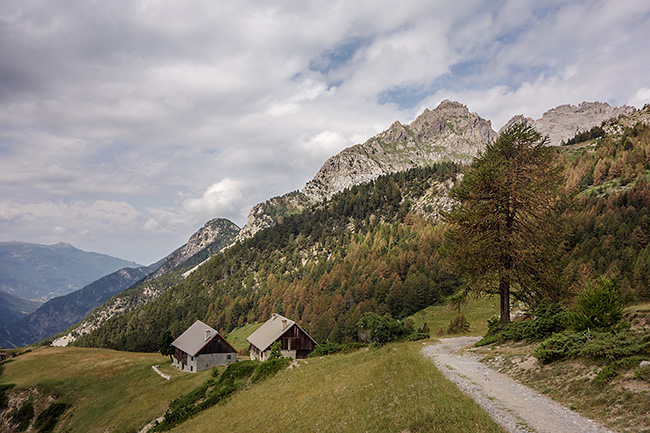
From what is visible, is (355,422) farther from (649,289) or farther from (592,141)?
(592,141)

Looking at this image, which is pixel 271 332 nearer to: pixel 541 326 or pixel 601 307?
pixel 541 326

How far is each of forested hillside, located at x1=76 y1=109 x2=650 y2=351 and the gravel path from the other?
47.5 feet

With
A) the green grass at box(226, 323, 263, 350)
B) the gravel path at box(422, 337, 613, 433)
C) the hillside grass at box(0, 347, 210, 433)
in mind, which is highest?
the gravel path at box(422, 337, 613, 433)

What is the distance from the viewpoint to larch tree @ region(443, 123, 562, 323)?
79.5ft

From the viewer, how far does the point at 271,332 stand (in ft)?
226

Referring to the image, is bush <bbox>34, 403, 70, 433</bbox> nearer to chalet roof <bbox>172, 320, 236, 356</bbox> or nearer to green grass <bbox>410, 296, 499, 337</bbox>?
chalet roof <bbox>172, 320, 236, 356</bbox>

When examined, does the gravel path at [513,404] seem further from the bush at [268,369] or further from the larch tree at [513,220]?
the bush at [268,369]

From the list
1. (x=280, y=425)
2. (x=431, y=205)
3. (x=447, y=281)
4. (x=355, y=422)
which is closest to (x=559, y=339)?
(x=355, y=422)

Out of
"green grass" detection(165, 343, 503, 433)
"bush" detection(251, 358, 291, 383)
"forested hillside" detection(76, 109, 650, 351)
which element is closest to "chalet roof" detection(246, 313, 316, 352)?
"forested hillside" detection(76, 109, 650, 351)

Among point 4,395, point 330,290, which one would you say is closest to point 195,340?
point 4,395

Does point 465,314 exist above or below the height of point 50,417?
above

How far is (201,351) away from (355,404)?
187ft

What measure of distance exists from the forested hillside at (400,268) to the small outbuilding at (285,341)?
21.3 meters

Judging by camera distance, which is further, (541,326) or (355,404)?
(541,326)
